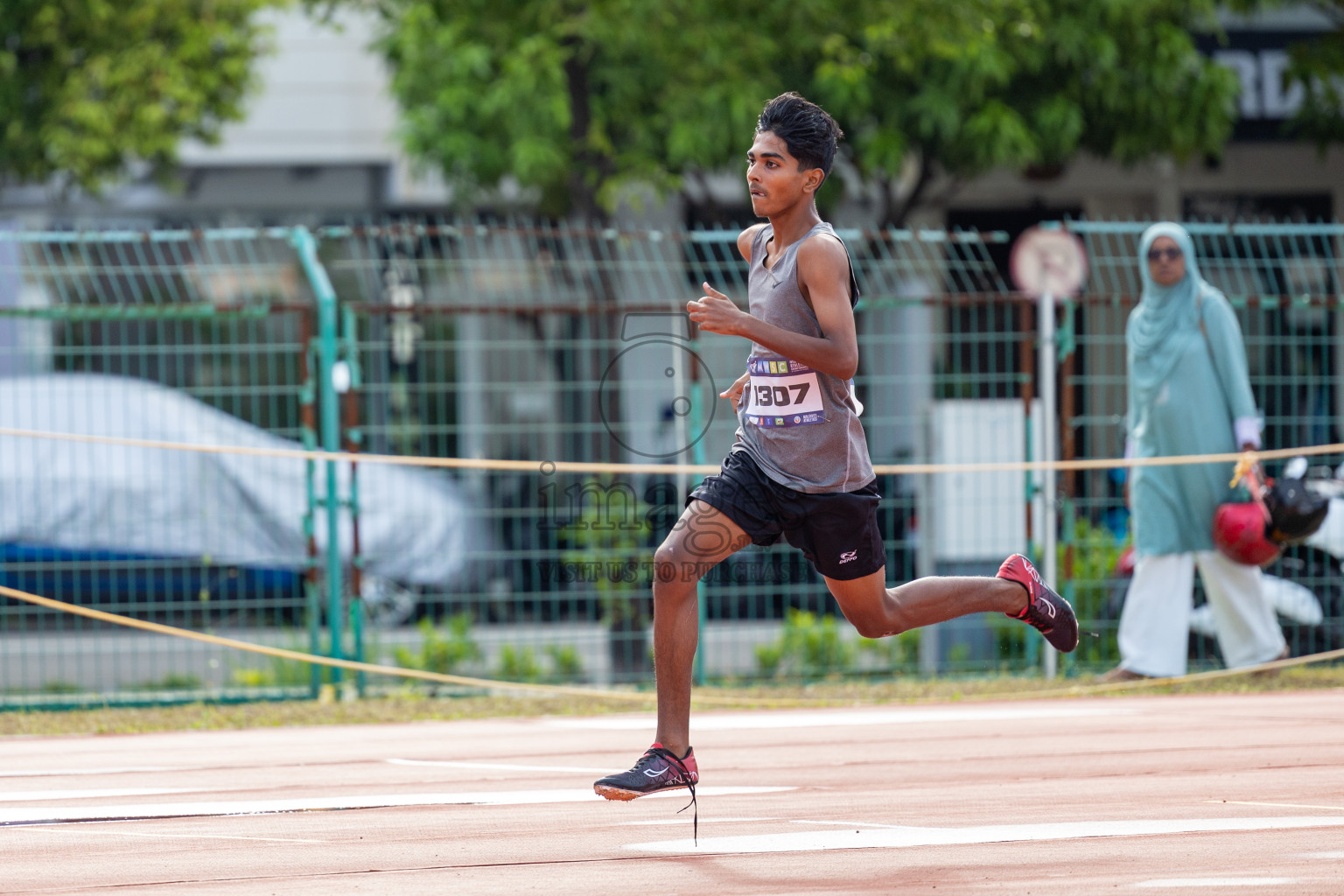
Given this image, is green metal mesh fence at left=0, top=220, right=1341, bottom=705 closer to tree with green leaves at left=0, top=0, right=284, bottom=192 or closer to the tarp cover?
the tarp cover

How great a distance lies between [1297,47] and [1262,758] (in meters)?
11.6

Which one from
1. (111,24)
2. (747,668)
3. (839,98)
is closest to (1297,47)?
(839,98)

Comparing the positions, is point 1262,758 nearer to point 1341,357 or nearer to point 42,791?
point 42,791

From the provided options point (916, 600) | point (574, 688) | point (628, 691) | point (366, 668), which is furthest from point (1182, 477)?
point (366, 668)

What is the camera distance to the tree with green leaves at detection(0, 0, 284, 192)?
44.5 ft

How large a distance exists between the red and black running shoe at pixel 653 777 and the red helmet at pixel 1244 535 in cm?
474

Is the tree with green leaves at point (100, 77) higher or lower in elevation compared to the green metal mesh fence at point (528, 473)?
higher

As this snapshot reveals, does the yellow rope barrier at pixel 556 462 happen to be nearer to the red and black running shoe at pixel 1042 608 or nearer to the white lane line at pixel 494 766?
the white lane line at pixel 494 766

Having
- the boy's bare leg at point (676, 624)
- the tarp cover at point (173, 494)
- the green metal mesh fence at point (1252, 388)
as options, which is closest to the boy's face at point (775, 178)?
the boy's bare leg at point (676, 624)

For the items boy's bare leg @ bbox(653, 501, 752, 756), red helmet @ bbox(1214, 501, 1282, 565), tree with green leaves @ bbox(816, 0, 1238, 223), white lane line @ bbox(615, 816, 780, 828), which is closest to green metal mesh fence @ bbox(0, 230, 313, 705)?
white lane line @ bbox(615, 816, 780, 828)

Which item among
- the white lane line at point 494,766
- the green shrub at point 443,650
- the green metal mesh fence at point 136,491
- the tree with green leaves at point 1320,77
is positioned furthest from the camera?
the tree with green leaves at point 1320,77

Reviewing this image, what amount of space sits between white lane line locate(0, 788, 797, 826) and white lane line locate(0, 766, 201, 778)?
0.87 meters

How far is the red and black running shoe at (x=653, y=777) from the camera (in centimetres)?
409

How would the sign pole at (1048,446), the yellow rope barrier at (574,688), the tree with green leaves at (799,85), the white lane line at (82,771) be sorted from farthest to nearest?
the tree with green leaves at (799,85)
the sign pole at (1048,446)
the yellow rope barrier at (574,688)
the white lane line at (82,771)
